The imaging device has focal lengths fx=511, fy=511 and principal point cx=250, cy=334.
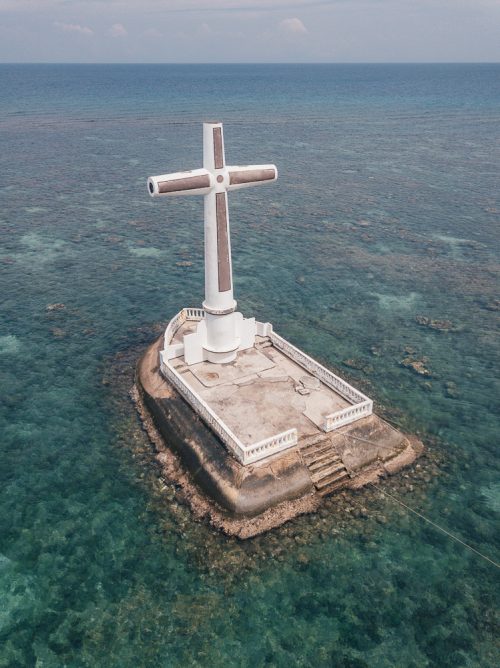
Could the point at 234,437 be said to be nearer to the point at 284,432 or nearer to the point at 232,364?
the point at 284,432

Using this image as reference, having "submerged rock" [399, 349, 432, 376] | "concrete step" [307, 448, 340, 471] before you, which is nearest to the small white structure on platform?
"concrete step" [307, 448, 340, 471]

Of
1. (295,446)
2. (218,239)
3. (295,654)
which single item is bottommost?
(295,654)

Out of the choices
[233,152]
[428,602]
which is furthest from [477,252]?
[233,152]

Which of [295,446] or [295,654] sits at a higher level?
[295,446]

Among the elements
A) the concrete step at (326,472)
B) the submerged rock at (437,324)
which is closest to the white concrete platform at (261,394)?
the concrete step at (326,472)

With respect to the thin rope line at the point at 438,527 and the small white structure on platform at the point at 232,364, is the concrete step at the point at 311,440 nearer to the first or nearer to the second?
the small white structure on platform at the point at 232,364

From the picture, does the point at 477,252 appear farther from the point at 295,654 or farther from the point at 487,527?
the point at 295,654

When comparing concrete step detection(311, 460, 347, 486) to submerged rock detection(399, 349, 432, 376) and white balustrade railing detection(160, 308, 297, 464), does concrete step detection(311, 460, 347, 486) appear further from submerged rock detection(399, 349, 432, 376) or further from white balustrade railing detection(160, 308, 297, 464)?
submerged rock detection(399, 349, 432, 376)
